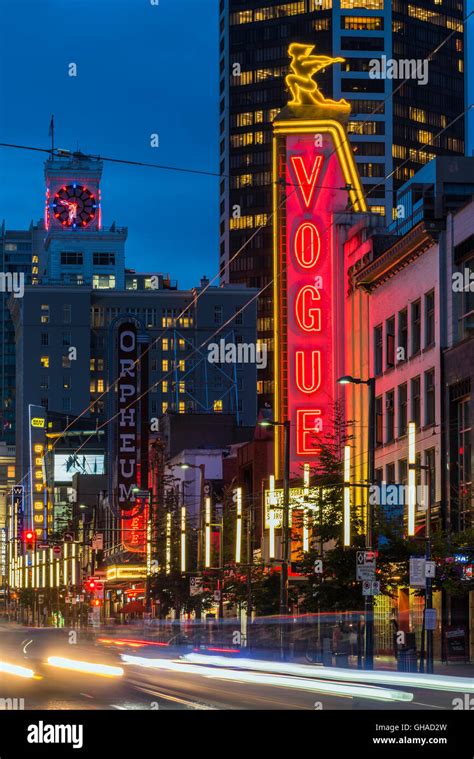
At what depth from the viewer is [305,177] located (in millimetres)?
75750

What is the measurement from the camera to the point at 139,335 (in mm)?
122562

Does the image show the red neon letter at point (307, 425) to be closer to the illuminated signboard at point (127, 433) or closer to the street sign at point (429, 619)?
the street sign at point (429, 619)

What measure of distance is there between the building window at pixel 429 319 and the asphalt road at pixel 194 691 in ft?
67.4

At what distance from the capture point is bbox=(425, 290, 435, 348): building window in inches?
2488

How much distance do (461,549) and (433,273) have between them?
1486cm

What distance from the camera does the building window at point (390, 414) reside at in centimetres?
6819

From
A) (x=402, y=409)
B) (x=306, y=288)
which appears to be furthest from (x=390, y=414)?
(x=306, y=288)

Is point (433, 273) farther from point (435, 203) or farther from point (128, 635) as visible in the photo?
point (128, 635)

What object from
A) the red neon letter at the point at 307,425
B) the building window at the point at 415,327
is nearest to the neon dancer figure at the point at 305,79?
the red neon letter at the point at 307,425

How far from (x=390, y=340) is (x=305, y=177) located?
1153 cm

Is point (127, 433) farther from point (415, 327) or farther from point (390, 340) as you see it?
point (415, 327)

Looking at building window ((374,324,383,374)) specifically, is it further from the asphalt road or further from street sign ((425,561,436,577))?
the asphalt road

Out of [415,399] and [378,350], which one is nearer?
[415,399]

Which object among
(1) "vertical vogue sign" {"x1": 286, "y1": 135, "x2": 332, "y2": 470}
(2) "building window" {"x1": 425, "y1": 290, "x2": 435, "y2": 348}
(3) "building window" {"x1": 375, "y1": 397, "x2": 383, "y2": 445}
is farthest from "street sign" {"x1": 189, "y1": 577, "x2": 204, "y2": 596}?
(2) "building window" {"x1": 425, "y1": 290, "x2": 435, "y2": 348}
